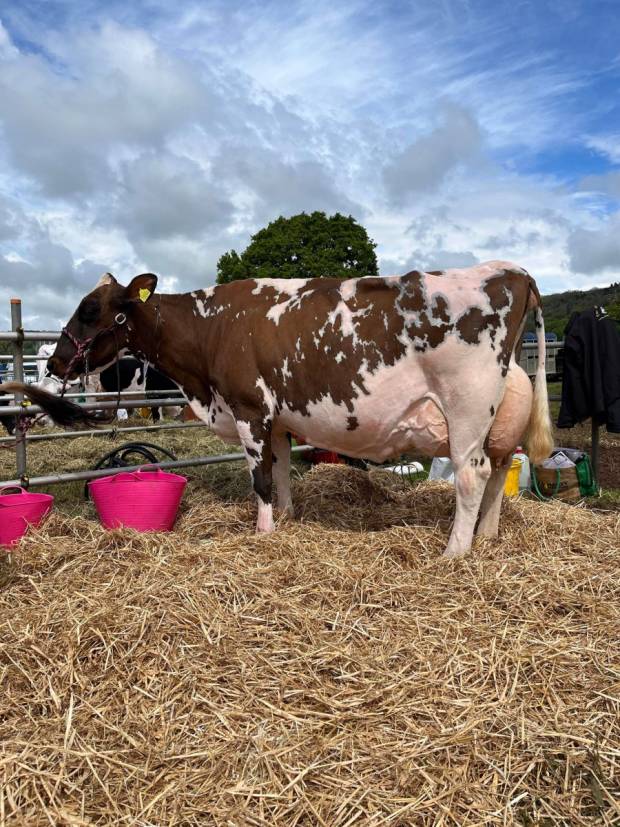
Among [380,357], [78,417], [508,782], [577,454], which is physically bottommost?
[508,782]

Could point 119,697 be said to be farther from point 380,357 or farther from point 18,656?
point 380,357

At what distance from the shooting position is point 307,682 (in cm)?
252

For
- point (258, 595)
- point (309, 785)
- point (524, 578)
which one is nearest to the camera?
point (309, 785)

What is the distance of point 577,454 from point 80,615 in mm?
5127

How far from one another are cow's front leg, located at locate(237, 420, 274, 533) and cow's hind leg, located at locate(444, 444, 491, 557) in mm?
1337

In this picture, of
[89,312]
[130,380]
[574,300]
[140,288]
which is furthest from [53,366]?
[574,300]

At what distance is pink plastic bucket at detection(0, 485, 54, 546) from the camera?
4.16 meters

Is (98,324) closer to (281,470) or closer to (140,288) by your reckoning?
(140,288)

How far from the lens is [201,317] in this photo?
4973mm

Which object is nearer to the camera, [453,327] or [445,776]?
[445,776]

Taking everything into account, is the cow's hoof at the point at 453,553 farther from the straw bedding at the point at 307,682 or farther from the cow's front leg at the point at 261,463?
the cow's front leg at the point at 261,463

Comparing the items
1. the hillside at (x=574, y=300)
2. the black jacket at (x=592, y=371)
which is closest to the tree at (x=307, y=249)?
the hillside at (x=574, y=300)

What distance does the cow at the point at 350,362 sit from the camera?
387cm

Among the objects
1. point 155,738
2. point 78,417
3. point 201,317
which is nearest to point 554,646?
point 155,738
